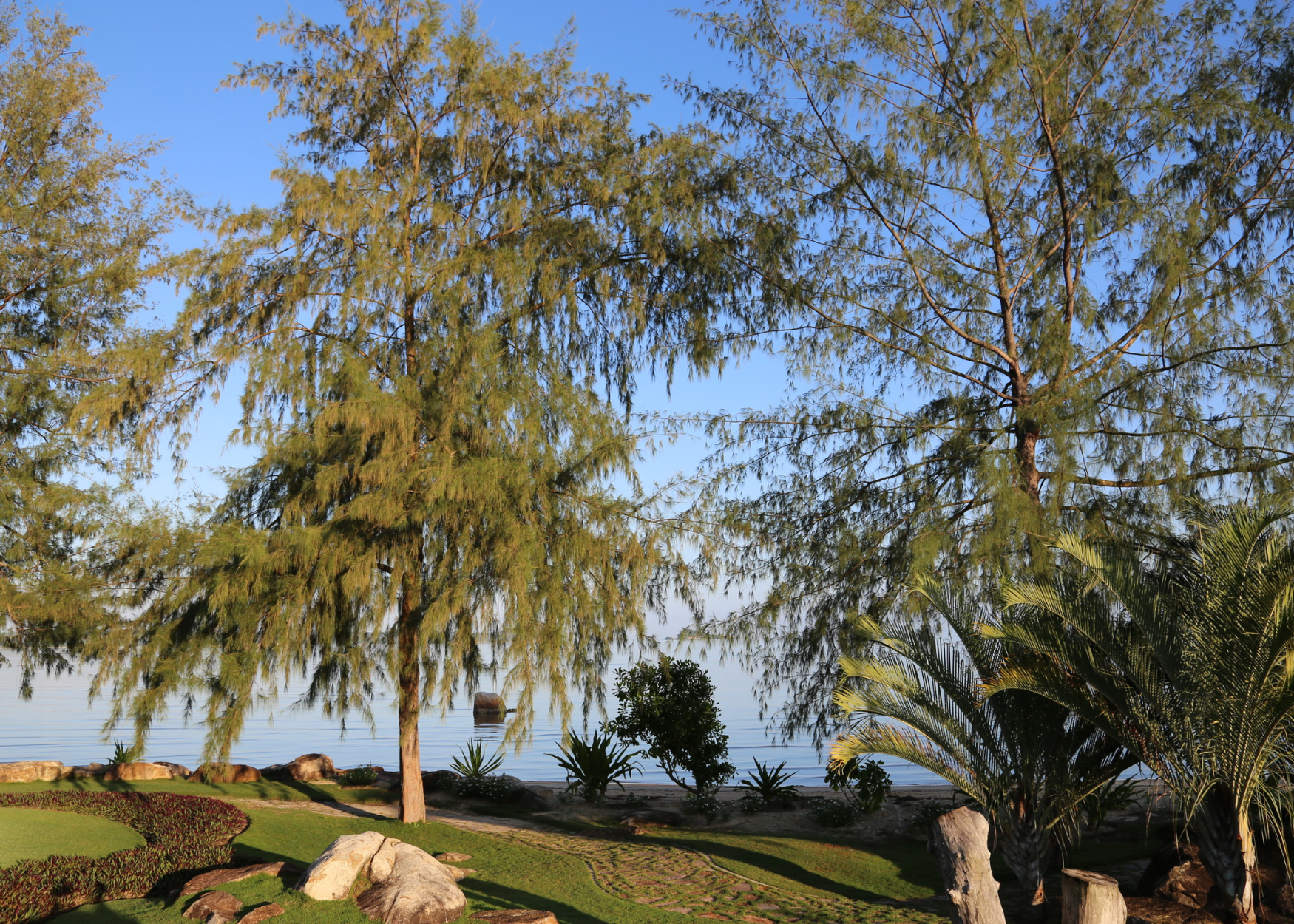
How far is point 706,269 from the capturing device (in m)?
13.2

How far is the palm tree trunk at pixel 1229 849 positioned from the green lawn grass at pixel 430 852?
15.5 feet

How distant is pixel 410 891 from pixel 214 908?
151cm

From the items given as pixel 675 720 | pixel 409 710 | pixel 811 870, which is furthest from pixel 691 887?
pixel 675 720

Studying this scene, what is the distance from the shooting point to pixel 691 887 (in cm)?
939

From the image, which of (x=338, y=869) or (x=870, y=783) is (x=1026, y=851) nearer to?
(x=870, y=783)

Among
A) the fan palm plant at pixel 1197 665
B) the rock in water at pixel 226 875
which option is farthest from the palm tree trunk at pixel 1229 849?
the rock in water at pixel 226 875

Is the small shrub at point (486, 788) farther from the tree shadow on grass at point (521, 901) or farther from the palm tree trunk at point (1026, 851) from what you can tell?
the palm tree trunk at point (1026, 851)

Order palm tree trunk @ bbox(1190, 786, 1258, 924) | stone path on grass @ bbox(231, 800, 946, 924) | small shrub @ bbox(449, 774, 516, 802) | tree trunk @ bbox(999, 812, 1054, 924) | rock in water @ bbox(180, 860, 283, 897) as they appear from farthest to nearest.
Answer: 1. small shrub @ bbox(449, 774, 516, 802)
2. tree trunk @ bbox(999, 812, 1054, 924)
3. stone path on grass @ bbox(231, 800, 946, 924)
4. rock in water @ bbox(180, 860, 283, 897)
5. palm tree trunk @ bbox(1190, 786, 1258, 924)

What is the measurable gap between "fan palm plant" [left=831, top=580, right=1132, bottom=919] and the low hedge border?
642 centimetres

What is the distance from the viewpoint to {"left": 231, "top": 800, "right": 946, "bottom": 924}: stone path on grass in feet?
27.9

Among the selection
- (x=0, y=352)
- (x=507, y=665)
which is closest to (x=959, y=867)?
(x=507, y=665)

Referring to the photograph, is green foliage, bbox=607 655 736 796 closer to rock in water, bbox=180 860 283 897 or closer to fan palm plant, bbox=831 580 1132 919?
fan palm plant, bbox=831 580 1132 919

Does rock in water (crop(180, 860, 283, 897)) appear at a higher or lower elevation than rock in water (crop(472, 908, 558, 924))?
higher

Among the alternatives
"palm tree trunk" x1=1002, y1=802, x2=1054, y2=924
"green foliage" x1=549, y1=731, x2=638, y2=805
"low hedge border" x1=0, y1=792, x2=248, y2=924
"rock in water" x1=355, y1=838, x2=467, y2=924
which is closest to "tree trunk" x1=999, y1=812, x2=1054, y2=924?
"palm tree trunk" x1=1002, y1=802, x2=1054, y2=924
